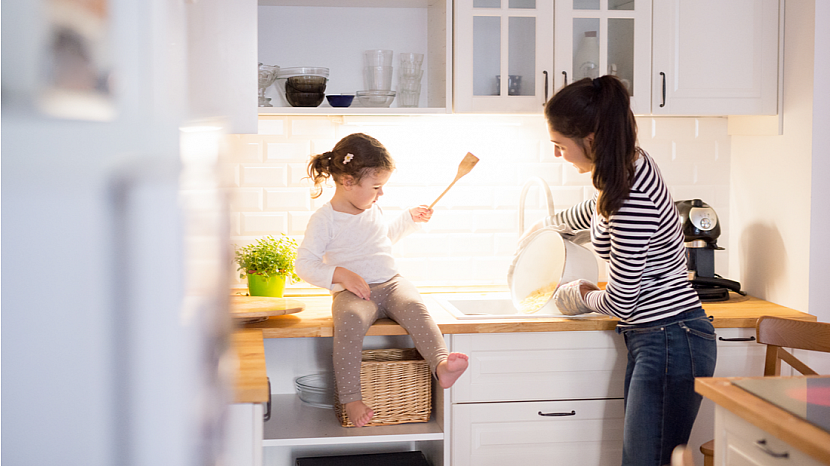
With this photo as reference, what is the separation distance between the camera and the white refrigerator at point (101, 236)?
90 millimetres

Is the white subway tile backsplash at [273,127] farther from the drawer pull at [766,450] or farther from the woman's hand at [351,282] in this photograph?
the drawer pull at [766,450]

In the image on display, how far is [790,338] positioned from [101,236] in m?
1.96

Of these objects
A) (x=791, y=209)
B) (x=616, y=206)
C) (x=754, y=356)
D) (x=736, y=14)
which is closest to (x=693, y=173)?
(x=791, y=209)

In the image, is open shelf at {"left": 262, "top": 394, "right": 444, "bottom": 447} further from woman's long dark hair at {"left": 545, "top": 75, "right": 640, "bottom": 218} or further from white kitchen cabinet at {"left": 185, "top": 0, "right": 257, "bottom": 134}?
white kitchen cabinet at {"left": 185, "top": 0, "right": 257, "bottom": 134}

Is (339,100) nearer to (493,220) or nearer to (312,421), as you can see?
(493,220)

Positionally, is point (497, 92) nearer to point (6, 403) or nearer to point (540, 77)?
point (540, 77)

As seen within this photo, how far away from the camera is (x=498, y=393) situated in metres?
1.95

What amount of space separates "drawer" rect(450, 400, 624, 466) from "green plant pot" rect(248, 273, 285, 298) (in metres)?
0.71

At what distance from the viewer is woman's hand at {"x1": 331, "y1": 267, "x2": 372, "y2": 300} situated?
77.5 inches

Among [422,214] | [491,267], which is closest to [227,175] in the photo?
[422,214]

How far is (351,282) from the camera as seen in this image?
1973 mm

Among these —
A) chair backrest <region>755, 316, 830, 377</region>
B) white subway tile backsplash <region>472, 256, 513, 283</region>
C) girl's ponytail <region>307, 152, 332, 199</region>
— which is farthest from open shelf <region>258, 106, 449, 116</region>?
chair backrest <region>755, 316, 830, 377</region>

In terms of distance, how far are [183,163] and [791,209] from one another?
2410mm

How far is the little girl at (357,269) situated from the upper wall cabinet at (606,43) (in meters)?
0.69
